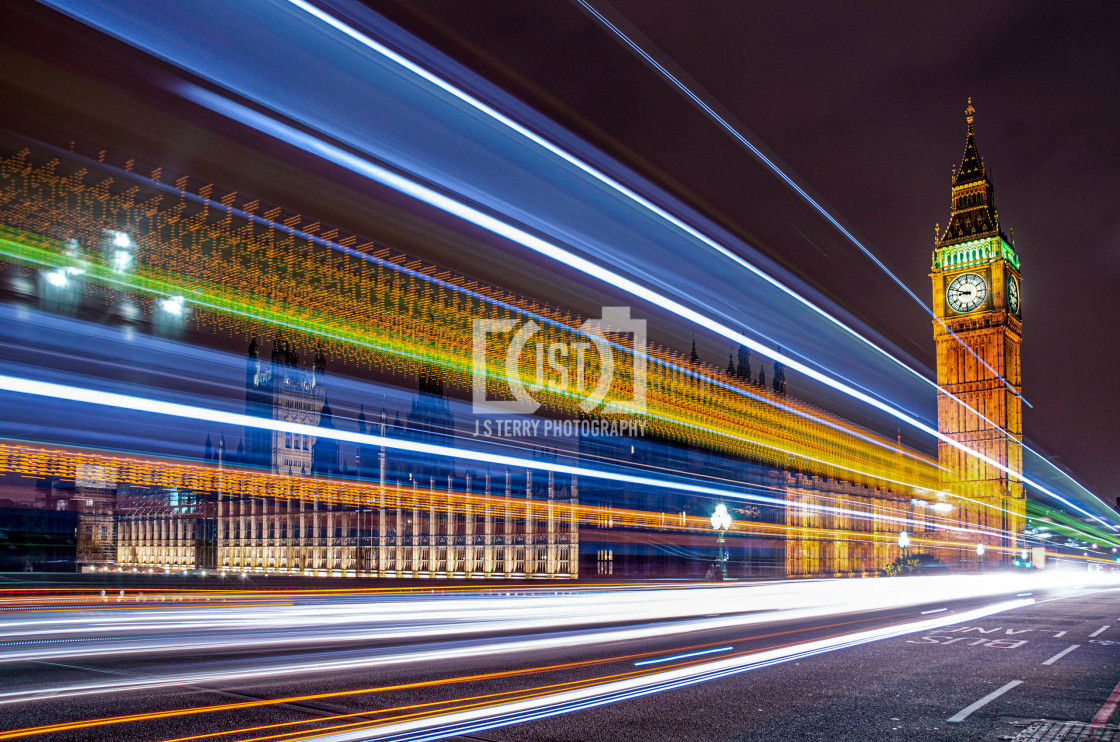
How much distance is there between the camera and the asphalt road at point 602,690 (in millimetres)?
7629

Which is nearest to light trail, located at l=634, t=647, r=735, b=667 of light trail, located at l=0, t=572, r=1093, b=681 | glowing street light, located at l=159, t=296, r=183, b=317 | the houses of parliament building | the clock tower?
light trail, located at l=0, t=572, r=1093, b=681

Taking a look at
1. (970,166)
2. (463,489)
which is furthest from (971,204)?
(463,489)

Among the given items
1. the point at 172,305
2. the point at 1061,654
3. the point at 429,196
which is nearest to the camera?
the point at 1061,654

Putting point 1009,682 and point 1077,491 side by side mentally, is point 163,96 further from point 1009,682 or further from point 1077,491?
point 1077,491

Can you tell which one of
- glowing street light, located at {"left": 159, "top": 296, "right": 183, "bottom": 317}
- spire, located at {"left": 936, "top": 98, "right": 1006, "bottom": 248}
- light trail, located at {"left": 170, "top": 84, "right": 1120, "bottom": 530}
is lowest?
glowing street light, located at {"left": 159, "top": 296, "right": 183, "bottom": 317}

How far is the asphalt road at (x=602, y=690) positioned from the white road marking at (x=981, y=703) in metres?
0.05

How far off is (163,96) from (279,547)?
6120 centimetres

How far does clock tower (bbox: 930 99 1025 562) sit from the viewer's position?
379ft

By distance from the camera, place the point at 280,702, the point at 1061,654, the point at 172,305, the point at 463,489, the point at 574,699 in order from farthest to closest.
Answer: the point at 463,489, the point at 172,305, the point at 1061,654, the point at 574,699, the point at 280,702

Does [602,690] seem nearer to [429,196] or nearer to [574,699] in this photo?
[574,699]

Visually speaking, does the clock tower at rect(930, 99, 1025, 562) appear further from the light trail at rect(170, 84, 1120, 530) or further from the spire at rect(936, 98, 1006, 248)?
the light trail at rect(170, 84, 1120, 530)

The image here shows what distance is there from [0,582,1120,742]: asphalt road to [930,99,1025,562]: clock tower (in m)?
110

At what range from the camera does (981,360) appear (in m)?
117

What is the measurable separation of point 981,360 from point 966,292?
1081 centimetres
